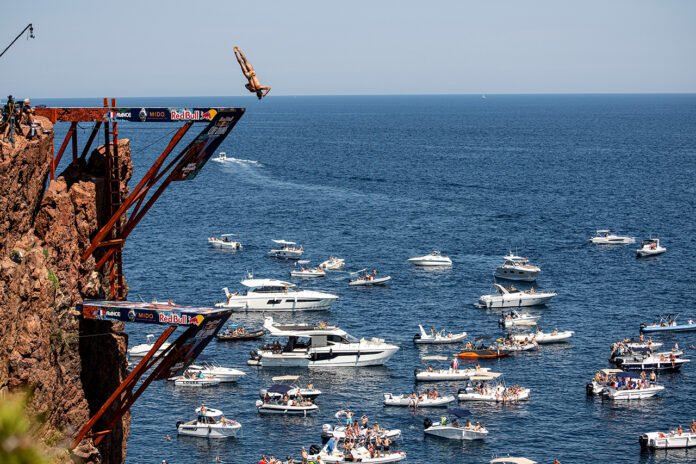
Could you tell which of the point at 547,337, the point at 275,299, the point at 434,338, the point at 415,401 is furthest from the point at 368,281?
the point at 415,401

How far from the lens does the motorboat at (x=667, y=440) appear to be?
271ft

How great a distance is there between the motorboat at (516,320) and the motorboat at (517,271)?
21.5 meters

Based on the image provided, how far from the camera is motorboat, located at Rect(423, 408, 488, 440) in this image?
280 ft

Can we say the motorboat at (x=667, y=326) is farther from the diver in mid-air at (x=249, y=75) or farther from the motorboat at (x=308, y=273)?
the diver in mid-air at (x=249, y=75)

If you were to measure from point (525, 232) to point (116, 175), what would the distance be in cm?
16316

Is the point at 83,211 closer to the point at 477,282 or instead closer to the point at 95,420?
the point at 95,420

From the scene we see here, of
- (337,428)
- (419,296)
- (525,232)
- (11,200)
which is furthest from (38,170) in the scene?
(525,232)

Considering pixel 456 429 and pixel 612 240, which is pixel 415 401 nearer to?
pixel 456 429

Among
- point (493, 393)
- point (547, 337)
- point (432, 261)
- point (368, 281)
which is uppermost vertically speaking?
point (432, 261)

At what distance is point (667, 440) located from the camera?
82.9 meters

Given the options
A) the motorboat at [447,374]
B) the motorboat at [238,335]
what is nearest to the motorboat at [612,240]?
the motorboat at [238,335]

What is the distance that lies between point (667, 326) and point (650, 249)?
49.5 meters

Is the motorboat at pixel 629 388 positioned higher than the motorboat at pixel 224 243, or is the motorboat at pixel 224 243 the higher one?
the motorboat at pixel 224 243

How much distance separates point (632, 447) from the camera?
8362cm
